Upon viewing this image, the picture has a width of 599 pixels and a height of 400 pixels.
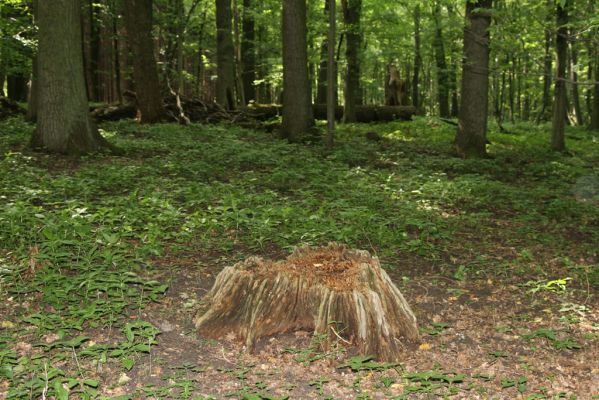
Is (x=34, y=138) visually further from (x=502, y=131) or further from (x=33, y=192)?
(x=502, y=131)

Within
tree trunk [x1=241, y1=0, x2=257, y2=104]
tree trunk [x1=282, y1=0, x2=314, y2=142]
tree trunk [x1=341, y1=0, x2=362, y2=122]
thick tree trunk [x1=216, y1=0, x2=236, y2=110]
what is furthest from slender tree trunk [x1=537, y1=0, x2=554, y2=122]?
tree trunk [x1=241, y1=0, x2=257, y2=104]

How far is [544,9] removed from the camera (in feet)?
30.3

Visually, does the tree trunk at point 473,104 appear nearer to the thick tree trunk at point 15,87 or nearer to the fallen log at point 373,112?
the fallen log at point 373,112

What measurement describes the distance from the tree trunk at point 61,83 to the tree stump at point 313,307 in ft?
22.8

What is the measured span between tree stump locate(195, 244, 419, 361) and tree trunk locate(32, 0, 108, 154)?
6.96 meters

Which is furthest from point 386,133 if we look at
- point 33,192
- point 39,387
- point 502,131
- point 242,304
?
point 39,387

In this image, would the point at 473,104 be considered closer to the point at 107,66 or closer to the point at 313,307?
the point at 313,307

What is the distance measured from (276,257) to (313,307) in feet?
5.75

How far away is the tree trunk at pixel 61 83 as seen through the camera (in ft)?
32.1

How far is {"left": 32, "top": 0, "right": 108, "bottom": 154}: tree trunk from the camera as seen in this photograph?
979 cm

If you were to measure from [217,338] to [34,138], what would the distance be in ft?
25.6

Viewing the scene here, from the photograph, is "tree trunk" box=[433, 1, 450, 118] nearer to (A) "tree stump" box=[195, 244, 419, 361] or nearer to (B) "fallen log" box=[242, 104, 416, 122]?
(B) "fallen log" box=[242, 104, 416, 122]

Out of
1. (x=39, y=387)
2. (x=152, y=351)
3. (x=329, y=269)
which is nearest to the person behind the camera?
(x=39, y=387)

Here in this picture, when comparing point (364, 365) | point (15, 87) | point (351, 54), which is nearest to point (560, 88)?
point (351, 54)
